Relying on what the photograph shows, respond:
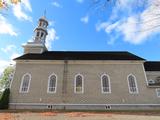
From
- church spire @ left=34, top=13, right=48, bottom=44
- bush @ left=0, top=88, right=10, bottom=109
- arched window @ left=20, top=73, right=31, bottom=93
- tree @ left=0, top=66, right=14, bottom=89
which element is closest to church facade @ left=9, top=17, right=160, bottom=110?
arched window @ left=20, top=73, right=31, bottom=93

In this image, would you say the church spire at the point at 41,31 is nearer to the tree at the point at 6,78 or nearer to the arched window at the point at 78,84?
the arched window at the point at 78,84

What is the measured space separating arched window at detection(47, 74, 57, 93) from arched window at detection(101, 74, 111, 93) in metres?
7.10

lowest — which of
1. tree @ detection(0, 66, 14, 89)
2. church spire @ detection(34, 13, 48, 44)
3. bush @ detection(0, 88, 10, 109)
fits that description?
bush @ detection(0, 88, 10, 109)

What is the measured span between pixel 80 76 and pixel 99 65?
11.4 feet

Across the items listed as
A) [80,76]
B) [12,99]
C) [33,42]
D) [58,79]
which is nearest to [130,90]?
[80,76]

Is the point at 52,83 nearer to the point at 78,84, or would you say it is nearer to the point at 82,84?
the point at 78,84

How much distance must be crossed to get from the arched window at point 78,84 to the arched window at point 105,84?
307cm

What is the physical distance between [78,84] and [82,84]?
0.61 meters

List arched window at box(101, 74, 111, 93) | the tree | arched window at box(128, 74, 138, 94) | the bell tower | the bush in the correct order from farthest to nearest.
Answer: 1. the tree
2. the bell tower
3. arched window at box(101, 74, 111, 93)
4. arched window at box(128, 74, 138, 94)
5. the bush

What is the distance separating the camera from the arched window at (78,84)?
24.0 meters

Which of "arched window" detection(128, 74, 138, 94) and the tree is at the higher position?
the tree

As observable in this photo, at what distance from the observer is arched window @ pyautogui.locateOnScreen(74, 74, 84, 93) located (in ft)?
78.9

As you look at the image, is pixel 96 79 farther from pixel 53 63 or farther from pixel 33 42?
pixel 33 42

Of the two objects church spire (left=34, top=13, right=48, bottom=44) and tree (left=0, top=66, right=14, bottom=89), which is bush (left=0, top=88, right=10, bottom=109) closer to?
church spire (left=34, top=13, right=48, bottom=44)
